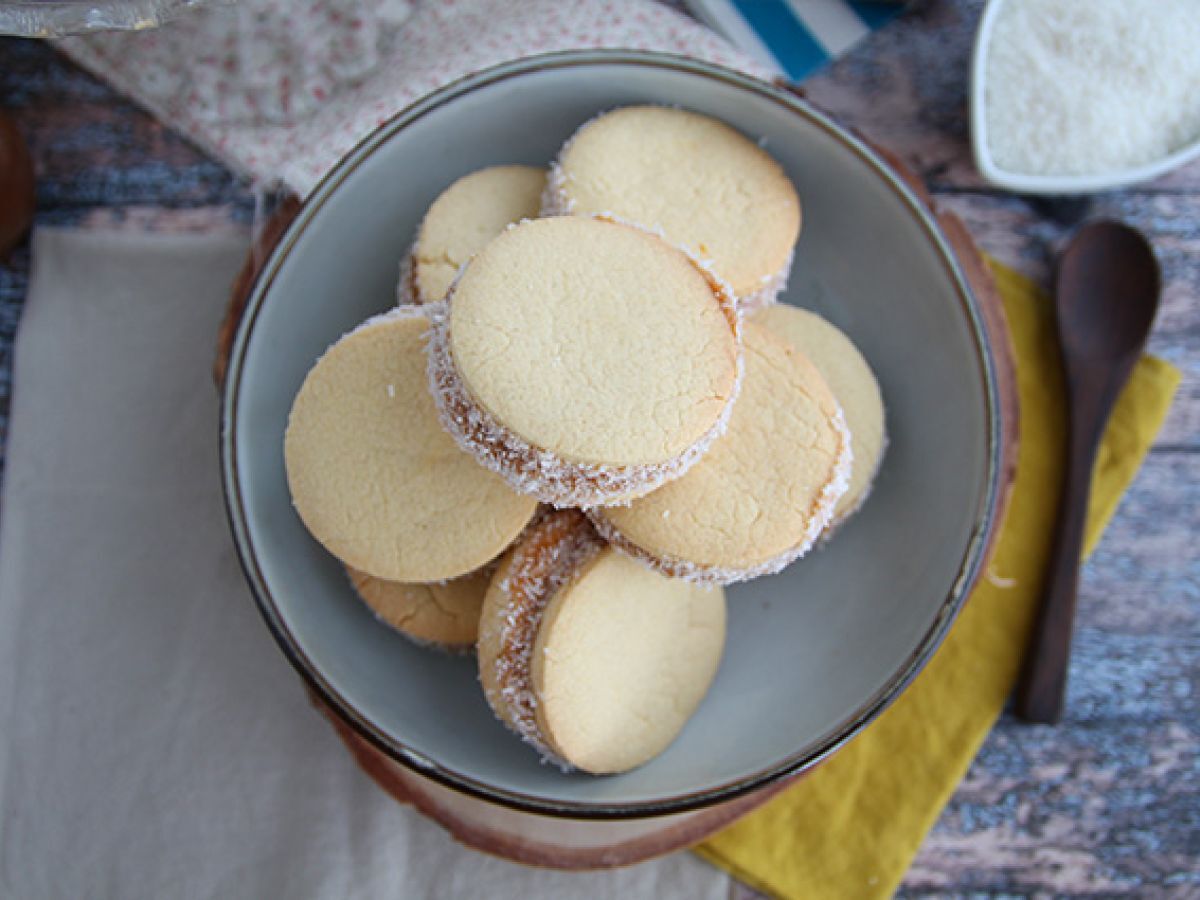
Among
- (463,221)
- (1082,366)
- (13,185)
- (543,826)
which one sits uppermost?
(13,185)

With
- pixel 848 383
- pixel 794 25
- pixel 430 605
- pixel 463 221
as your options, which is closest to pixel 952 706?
pixel 848 383

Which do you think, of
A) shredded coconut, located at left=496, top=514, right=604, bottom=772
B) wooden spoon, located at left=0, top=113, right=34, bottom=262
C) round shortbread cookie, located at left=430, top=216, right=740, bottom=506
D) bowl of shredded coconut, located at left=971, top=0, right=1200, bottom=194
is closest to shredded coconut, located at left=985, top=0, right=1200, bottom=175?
bowl of shredded coconut, located at left=971, top=0, right=1200, bottom=194

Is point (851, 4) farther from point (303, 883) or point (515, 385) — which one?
point (303, 883)

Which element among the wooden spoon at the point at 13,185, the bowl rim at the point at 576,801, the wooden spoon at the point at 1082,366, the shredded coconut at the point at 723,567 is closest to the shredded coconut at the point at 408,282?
the bowl rim at the point at 576,801

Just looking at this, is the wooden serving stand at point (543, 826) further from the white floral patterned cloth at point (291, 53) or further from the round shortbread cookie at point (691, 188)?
the white floral patterned cloth at point (291, 53)

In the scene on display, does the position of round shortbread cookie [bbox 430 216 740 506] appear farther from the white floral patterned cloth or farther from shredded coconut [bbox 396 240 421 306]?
the white floral patterned cloth

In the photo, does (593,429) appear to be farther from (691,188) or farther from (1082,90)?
(1082,90)
